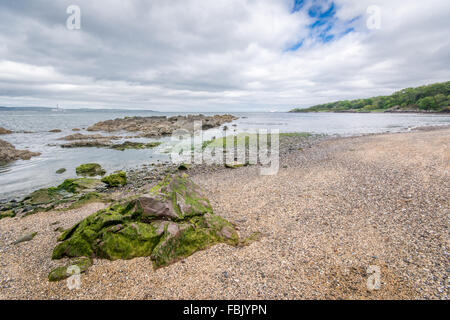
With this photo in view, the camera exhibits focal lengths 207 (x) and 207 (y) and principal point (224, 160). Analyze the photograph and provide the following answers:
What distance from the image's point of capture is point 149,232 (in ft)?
21.3

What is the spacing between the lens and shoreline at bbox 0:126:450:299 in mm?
5023

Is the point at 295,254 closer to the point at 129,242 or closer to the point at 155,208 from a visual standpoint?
the point at 155,208

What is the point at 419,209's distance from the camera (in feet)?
26.8

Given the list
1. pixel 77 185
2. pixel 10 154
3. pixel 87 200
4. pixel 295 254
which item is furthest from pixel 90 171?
pixel 295 254

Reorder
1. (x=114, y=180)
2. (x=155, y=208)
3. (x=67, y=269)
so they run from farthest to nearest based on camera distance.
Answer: (x=114, y=180)
(x=155, y=208)
(x=67, y=269)

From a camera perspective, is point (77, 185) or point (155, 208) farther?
point (77, 185)

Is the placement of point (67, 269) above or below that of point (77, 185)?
below

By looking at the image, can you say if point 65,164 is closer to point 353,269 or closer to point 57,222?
point 57,222

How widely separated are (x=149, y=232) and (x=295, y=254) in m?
4.53

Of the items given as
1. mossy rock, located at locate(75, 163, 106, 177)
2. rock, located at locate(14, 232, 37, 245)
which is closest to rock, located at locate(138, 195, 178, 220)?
rock, located at locate(14, 232, 37, 245)

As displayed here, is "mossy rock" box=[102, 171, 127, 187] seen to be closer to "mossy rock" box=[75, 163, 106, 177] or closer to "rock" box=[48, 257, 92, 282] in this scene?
"mossy rock" box=[75, 163, 106, 177]

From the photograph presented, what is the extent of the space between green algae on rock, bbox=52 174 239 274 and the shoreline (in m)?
0.30
